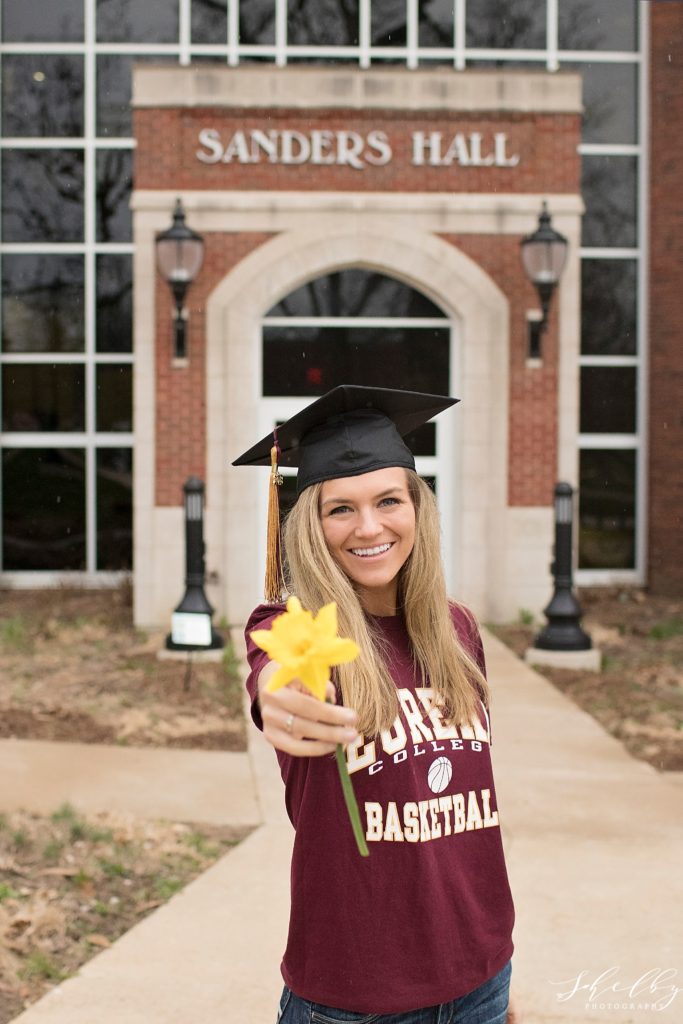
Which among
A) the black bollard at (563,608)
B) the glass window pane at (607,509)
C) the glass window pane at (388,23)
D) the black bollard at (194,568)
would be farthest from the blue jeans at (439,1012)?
the glass window pane at (388,23)

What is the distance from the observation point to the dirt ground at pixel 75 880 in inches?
147

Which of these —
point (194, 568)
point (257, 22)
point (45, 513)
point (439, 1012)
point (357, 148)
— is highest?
point (257, 22)

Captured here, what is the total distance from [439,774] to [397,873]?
195mm

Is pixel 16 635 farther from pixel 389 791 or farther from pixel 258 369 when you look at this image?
pixel 389 791

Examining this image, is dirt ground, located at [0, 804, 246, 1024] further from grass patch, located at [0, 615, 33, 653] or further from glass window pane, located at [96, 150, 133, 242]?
glass window pane, located at [96, 150, 133, 242]

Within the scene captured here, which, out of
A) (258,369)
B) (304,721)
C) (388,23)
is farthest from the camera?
(388,23)

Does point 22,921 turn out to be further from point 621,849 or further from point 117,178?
point 117,178

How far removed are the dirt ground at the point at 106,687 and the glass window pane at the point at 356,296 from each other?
391cm

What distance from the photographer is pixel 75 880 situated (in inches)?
173

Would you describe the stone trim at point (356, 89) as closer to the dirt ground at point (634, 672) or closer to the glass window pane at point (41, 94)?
the glass window pane at point (41, 94)

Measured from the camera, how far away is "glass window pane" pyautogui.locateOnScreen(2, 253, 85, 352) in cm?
1373

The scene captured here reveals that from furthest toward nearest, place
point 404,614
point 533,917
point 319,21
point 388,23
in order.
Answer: point 388,23 → point 319,21 → point 533,917 → point 404,614

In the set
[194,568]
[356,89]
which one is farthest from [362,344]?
[194,568]

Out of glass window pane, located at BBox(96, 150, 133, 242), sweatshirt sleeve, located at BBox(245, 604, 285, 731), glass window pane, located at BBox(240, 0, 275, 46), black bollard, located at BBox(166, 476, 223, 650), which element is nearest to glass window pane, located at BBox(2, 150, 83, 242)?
glass window pane, located at BBox(96, 150, 133, 242)
